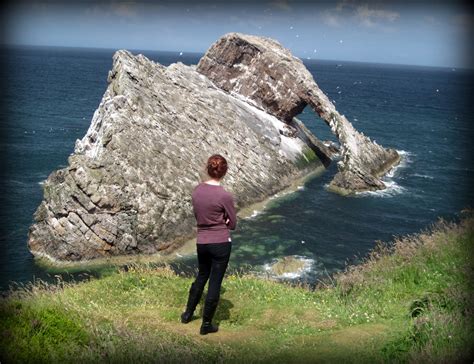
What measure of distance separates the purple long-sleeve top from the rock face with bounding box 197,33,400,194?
1766 inches

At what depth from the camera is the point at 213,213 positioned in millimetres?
10383

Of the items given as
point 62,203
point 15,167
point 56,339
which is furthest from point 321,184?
point 56,339

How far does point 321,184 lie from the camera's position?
50688mm

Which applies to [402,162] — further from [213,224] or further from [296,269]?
[213,224]

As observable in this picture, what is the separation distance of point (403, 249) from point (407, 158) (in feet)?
168

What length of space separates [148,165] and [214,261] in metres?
26.7

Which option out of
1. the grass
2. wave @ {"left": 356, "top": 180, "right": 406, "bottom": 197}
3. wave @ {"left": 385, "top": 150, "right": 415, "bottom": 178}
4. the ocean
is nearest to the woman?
the grass

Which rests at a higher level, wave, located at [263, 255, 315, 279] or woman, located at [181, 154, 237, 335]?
woman, located at [181, 154, 237, 335]

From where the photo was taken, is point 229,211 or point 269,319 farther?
point 269,319

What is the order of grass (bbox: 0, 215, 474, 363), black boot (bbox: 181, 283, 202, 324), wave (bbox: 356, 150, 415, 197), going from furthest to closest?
wave (bbox: 356, 150, 415, 197) → black boot (bbox: 181, 283, 202, 324) → grass (bbox: 0, 215, 474, 363)

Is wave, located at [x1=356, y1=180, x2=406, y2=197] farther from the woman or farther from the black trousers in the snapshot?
the woman

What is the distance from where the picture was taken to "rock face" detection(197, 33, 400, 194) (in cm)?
5503

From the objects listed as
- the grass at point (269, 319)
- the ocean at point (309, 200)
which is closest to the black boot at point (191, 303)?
the grass at point (269, 319)

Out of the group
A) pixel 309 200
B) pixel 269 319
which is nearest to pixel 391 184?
pixel 309 200
